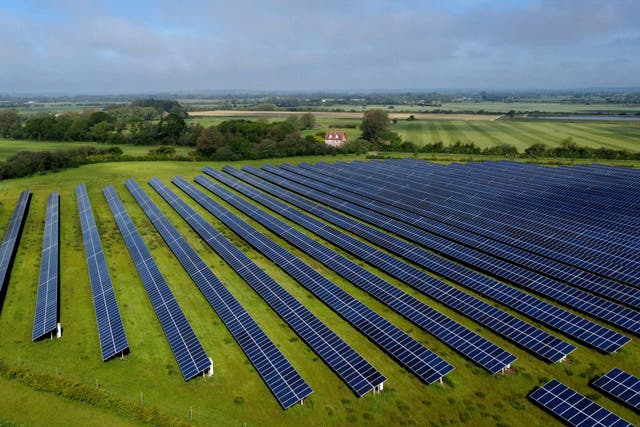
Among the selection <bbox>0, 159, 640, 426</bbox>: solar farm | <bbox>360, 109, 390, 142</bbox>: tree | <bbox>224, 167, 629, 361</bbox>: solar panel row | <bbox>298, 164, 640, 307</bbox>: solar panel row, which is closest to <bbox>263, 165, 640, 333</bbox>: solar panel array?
<bbox>0, 159, 640, 426</bbox>: solar farm

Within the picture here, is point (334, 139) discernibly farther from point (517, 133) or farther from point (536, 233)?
point (536, 233)

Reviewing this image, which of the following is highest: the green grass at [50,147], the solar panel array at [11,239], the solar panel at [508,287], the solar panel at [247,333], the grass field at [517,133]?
the solar panel at [508,287]

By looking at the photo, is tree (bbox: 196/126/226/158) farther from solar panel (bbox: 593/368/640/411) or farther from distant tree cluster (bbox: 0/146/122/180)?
solar panel (bbox: 593/368/640/411)

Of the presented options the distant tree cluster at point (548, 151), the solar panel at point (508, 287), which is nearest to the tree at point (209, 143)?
the distant tree cluster at point (548, 151)

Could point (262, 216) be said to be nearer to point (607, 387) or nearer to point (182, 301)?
point (182, 301)

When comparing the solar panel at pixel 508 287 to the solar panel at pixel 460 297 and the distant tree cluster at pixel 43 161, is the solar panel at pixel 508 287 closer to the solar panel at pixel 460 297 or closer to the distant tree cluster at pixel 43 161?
the solar panel at pixel 460 297

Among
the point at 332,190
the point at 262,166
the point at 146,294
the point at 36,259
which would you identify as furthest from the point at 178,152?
the point at 146,294

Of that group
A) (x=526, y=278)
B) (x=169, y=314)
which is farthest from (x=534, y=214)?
(x=169, y=314)
